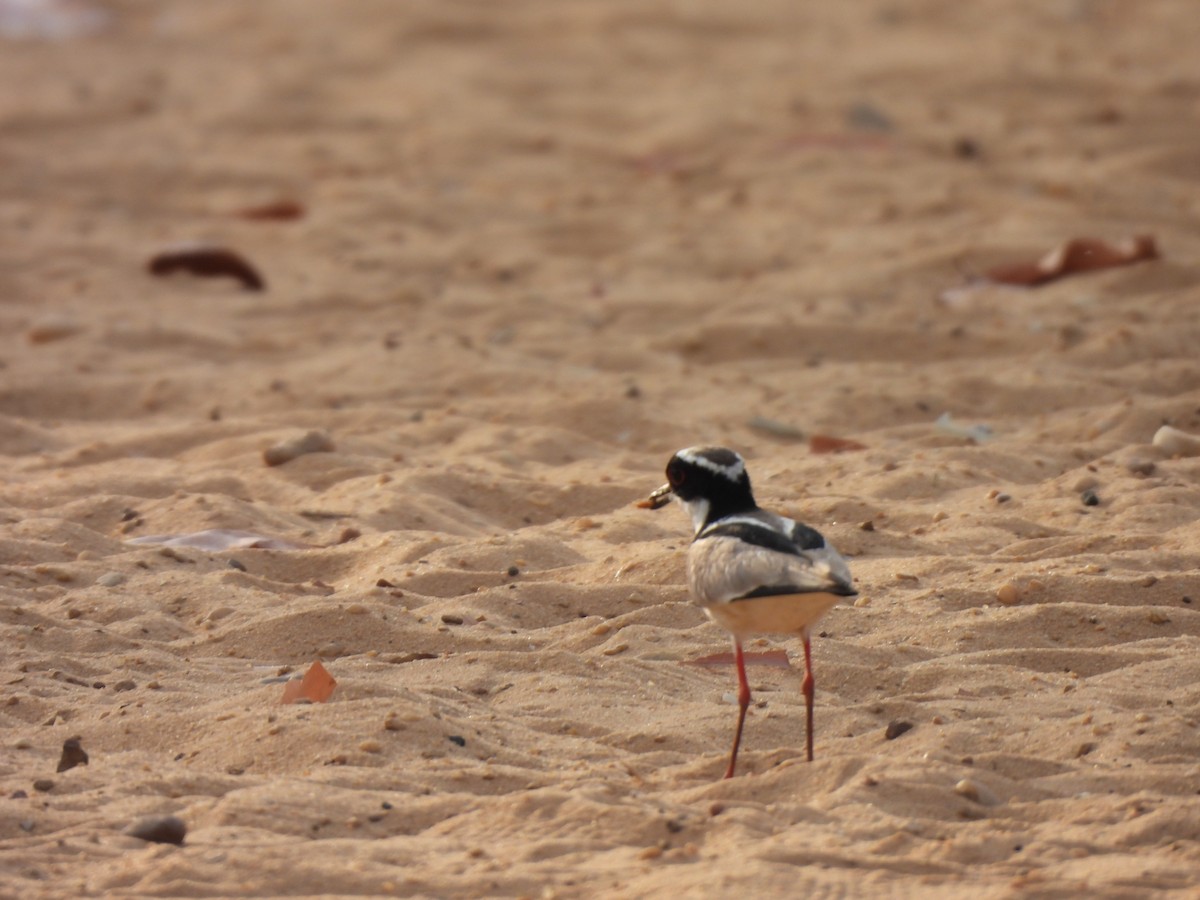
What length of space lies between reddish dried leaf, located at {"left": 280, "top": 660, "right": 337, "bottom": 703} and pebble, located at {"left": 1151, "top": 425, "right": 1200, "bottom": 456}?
308 centimetres

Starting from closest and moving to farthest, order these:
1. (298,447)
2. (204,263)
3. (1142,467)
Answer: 1. (1142,467)
2. (298,447)
3. (204,263)

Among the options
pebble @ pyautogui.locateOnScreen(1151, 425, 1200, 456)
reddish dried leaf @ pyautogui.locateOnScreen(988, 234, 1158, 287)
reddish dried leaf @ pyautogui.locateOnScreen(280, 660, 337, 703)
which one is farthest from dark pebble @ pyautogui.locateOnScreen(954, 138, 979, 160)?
reddish dried leaf @ pyautogui.locateOnScreen(280, 660, 337, 703)

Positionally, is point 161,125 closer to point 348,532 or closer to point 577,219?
point 577,219

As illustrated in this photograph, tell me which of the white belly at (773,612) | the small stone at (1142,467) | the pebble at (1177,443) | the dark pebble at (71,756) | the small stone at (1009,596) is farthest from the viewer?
the pebble at (1177,443)

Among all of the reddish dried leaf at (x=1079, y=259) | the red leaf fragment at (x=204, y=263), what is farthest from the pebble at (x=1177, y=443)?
the red leaf fragment at (x=204, y=263)

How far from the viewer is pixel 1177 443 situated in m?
5.57

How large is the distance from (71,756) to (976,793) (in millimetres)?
1995

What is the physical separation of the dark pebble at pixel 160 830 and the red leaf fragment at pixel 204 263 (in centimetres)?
528

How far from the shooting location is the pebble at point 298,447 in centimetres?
588

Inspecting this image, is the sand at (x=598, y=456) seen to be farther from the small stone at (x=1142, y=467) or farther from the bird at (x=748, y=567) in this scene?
the bird at (x=748, y=567)

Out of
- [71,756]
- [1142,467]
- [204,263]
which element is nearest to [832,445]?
[1142,467]

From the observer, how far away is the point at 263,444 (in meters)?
6.09

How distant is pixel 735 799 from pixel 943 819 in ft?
1.43

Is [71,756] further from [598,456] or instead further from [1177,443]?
[1177,443]
